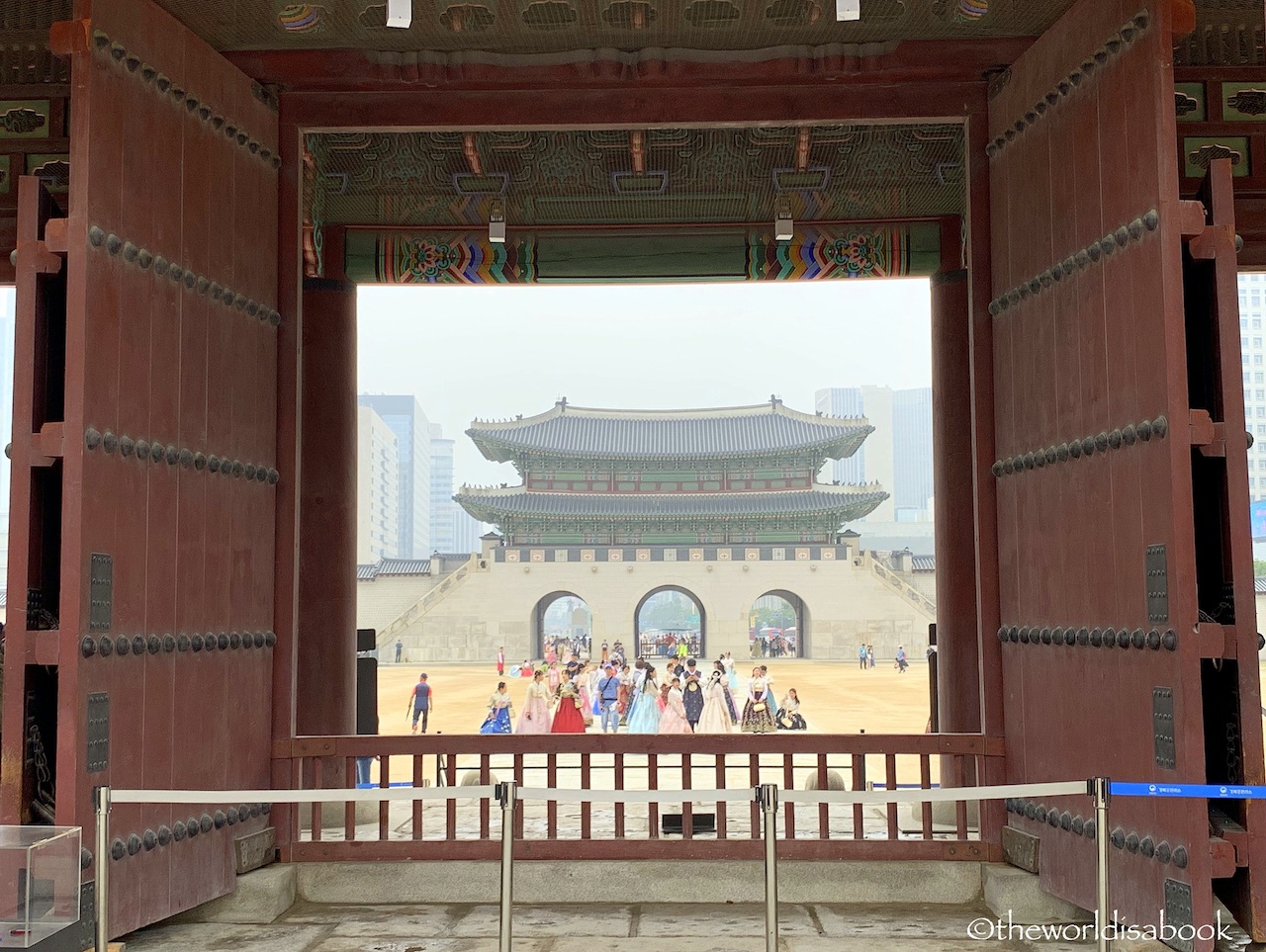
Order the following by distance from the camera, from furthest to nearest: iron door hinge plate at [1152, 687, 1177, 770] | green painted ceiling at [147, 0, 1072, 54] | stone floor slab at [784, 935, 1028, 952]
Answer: green painted ceiling at [147, 0, 1072, 54], stone floor slab at [784, 935, 1028, 952], iron door hinge plate at [1152, 687, 1177, 770]

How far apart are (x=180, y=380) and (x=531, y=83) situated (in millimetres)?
1667

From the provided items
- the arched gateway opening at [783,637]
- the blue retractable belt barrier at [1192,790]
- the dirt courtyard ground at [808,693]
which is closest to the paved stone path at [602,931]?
the blue retractable belt barrier at [1192,790]

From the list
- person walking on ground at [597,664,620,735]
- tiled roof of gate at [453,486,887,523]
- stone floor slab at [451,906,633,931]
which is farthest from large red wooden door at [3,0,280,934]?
tiled roof of gate at [453,486,887,523]

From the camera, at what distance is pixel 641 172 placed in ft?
17.6

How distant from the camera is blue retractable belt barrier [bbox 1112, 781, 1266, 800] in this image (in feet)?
9.46

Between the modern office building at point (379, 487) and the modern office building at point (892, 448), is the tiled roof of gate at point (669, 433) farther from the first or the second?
the modern office building at point (379, 487)

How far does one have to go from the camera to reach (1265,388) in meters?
6.66

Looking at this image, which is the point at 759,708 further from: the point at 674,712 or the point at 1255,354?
the point at 1255,354

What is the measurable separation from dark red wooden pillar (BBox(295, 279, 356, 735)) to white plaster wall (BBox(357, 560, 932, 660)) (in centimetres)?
2667

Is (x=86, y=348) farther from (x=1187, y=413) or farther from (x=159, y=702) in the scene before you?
(x=1187, y=413)

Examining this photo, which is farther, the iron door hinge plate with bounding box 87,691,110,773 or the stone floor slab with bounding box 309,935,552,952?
the stone floor slab with bounding box 309,935,552,952

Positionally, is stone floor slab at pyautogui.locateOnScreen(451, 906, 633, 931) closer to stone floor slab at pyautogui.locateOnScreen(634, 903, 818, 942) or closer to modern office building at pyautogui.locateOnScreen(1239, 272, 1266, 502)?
stone floor slab at pyautogui.locateOnScreen(634, 903, 818, 942)

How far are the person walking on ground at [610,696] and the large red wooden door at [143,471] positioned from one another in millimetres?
18101

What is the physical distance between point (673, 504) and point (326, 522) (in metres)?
26.5
